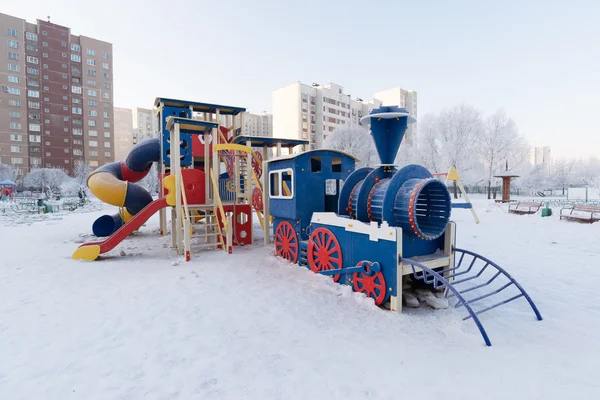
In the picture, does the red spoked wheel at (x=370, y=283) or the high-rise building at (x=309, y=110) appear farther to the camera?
the high-rise building at (x=309, y=110)

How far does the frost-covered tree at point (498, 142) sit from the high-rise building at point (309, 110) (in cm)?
2901

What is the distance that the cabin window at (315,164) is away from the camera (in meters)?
7.19

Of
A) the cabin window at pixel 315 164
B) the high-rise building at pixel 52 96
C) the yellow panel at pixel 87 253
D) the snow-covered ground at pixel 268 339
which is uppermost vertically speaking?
the high-rise building at pixel 52 96

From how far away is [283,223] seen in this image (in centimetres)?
774

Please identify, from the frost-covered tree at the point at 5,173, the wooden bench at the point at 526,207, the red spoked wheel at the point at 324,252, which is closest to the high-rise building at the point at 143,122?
the frost-covered tree at the point at 5,173

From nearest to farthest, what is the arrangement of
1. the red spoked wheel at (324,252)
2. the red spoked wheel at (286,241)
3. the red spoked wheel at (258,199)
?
the red spoked wheel at (324,252) < the red spoked wheel at (286,241) < the red spoked wheel at (258,199)

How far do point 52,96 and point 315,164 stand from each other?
6346 centimetres

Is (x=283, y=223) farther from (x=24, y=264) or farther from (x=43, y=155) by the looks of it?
(x=43, y=155)

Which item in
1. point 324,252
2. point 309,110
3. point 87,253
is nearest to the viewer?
point 324,252

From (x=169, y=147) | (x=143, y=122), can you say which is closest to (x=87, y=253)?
(x=169, y=147)

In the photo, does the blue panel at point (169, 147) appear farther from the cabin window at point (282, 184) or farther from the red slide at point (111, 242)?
the cabin window at point (282, 184)

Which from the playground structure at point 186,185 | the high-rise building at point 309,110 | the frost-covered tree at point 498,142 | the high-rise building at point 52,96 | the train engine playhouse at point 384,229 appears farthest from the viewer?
the high-rise building at point 309,110

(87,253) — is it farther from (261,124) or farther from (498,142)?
(261,124)

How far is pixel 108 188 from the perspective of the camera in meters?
9.98
